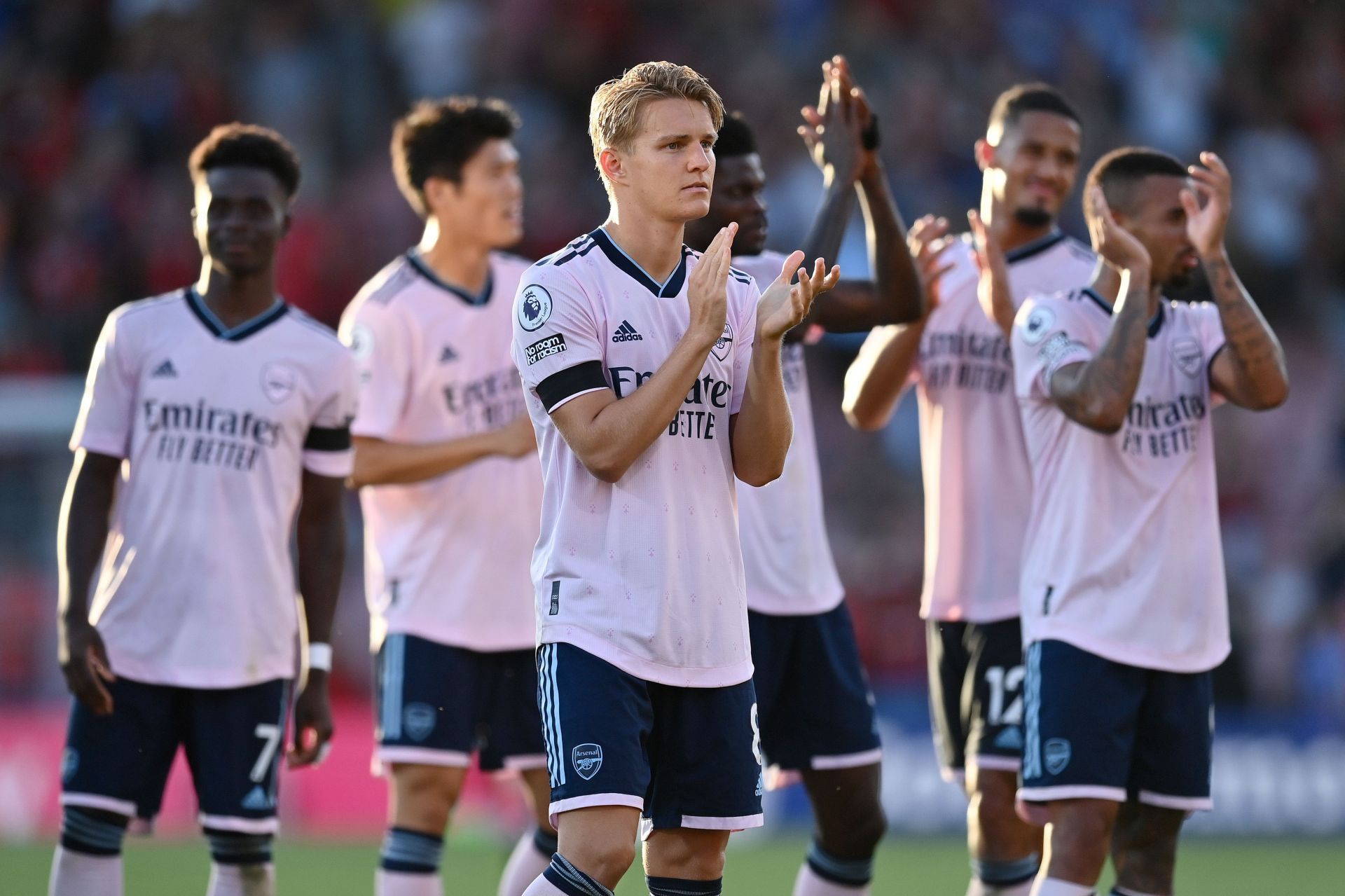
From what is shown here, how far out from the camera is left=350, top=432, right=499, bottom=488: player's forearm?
23.2 feet

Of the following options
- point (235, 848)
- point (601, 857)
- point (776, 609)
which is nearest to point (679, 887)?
point (601, 857)

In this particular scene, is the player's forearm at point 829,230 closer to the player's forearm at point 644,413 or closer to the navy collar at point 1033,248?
the navy collar at point 1033,248

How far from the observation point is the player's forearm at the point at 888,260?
22.1 ft

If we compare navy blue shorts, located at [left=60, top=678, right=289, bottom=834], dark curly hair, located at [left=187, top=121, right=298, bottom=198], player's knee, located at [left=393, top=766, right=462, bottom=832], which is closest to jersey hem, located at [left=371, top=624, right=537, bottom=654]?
player's knee, located at [left=393, top=766, right=462, bottom=832]

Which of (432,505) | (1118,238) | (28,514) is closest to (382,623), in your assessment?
(432,505)

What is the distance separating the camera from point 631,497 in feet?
16.6

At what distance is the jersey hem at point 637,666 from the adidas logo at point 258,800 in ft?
5.67

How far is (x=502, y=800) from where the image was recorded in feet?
40.3

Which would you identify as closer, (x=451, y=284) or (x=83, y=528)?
(x=83, y=528)

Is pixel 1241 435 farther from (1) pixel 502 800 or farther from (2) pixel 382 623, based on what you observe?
(2) pixel 382 623

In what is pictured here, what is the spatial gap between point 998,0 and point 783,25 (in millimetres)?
1921

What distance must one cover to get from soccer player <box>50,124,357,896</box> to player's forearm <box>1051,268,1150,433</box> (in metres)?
2.53

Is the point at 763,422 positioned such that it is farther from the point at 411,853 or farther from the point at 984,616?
the point at 411,853

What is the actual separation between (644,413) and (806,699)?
2.12 meters
